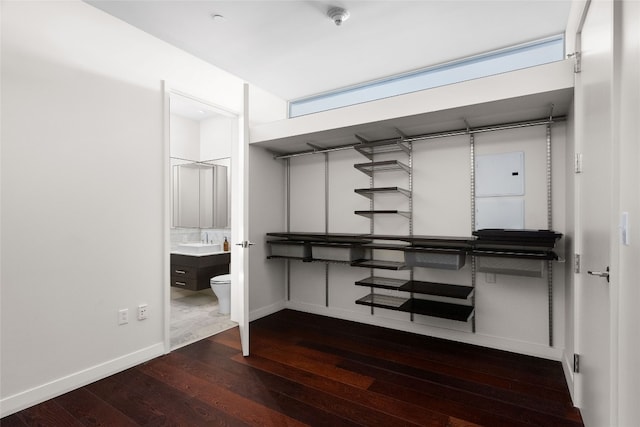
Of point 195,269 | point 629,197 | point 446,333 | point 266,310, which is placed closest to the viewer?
point 629,197

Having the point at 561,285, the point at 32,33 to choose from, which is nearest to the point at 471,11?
the point at 561,285

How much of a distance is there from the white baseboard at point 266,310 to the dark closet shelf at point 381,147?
2.09 m

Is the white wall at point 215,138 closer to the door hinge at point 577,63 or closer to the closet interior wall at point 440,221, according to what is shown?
the closet interior wall at point 440,221

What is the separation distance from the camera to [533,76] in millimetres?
2156

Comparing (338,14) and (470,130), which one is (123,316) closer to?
(338,14)

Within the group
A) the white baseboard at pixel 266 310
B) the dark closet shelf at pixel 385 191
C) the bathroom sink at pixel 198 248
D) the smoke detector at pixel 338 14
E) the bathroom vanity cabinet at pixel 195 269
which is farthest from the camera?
the bathroom sink at pixel 198 248

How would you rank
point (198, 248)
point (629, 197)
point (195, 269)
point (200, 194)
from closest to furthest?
point (629, 197), point (195, 269), point (198, 248), point (200, 194)

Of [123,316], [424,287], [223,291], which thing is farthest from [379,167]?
[123,316]

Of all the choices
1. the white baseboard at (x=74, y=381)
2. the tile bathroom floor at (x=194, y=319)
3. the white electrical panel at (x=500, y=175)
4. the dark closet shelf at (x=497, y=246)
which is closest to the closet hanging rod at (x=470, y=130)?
the white electrical panel at (x=500, y=175)

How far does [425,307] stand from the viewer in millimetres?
2895

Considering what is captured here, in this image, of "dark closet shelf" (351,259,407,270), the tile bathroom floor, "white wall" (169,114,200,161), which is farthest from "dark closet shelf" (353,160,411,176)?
"white wall" (169,114,200,161)

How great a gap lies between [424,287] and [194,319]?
2.57 m

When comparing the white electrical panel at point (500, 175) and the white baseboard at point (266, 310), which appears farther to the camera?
the white baseboard at point (266, 310)

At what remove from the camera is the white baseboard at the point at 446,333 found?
106 inches
